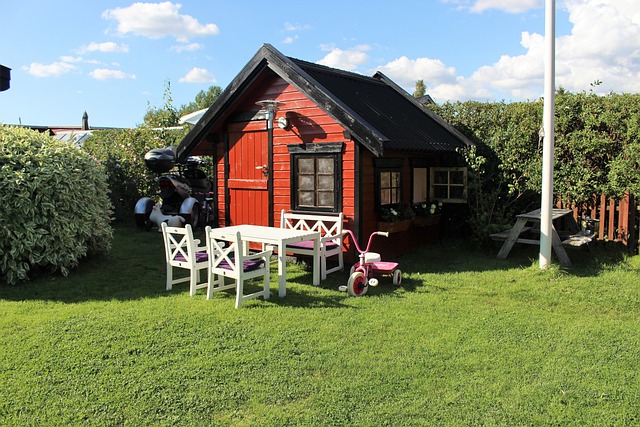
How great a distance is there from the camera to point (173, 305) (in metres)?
6.24

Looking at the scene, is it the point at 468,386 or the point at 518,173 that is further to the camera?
the point at 518,173

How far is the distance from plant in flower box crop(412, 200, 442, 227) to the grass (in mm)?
1772

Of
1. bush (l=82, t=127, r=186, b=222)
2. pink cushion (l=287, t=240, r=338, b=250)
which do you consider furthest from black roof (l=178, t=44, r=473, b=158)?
bush (l=82, t=127, r=186, b=222)

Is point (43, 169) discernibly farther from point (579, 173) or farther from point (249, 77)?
point (579, 173)

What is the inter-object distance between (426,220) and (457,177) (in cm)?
109

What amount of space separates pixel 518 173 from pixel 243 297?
225 inches

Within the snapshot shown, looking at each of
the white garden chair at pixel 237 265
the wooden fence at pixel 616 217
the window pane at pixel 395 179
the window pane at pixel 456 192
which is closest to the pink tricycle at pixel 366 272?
the white garden chair at pixel 237 265

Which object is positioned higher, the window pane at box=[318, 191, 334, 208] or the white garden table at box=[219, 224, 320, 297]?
the window pane at box=[318, 191, 334, 208]

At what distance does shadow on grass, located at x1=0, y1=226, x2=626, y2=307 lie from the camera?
22.1 ft

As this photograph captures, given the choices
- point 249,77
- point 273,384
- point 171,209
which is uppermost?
point 249,77

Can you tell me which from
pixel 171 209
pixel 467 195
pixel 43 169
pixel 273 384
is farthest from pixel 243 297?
pixel 171 209

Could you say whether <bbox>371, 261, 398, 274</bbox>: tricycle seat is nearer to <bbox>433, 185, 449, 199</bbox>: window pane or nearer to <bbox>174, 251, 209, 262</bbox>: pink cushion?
<bbox>174, 251, 209, 262</bbox>: pink cushion

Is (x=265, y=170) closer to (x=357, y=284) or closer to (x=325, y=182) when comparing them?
(x=325, y=182)

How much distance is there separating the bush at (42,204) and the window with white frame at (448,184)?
572cm
